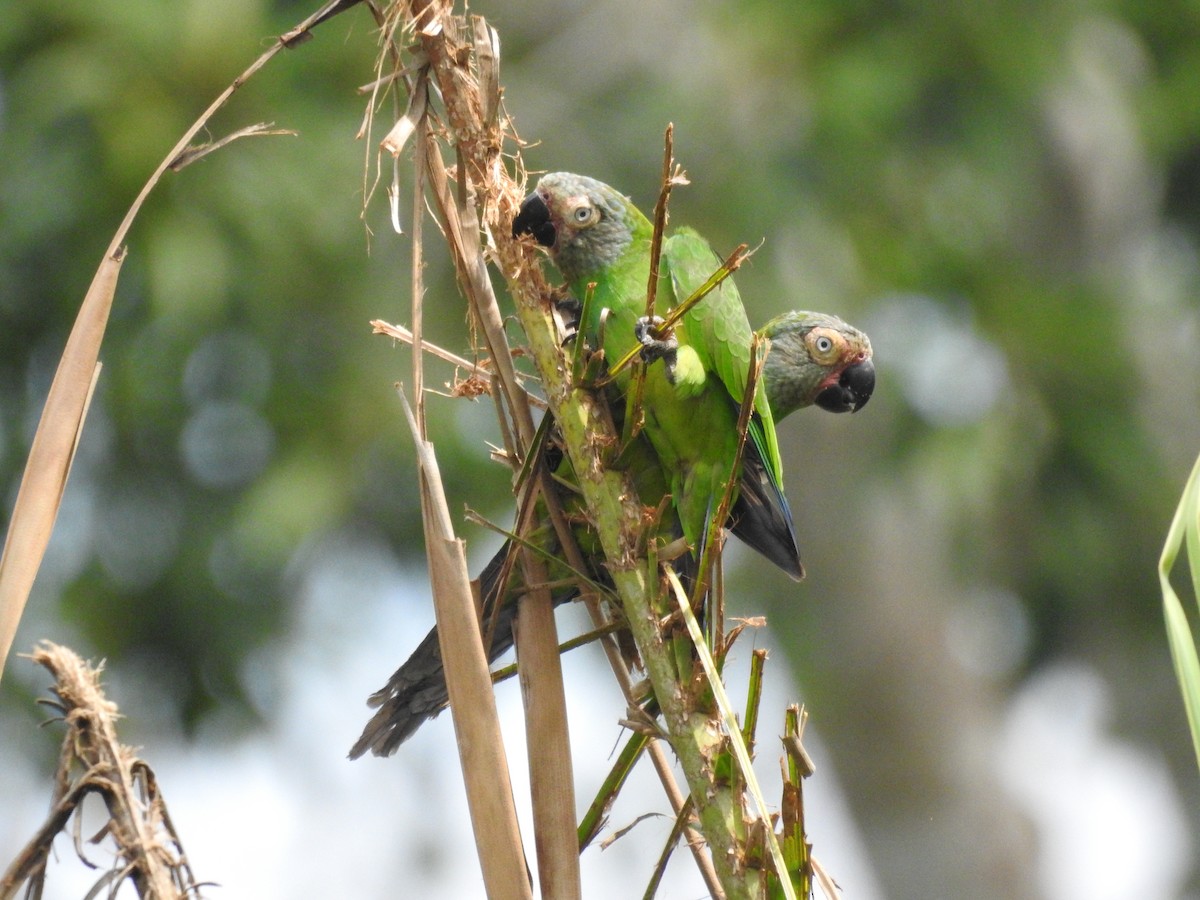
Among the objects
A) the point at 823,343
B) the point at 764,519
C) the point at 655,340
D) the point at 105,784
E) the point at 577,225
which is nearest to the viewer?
the point at 105,784

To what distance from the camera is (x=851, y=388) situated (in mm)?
3900

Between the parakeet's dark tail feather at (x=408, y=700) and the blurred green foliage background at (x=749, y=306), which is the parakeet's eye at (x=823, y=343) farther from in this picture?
the blurred green foliage background at (x=749, y=306)

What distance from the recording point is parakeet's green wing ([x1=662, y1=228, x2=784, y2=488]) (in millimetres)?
3148

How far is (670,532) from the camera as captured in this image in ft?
10.4

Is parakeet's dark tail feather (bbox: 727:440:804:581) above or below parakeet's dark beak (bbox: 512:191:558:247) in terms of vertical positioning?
below

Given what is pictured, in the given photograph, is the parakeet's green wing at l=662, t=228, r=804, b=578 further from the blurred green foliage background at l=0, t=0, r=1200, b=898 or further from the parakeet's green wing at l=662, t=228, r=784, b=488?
the blurred green foliage background at l=0, t=0, r=1200, b=898

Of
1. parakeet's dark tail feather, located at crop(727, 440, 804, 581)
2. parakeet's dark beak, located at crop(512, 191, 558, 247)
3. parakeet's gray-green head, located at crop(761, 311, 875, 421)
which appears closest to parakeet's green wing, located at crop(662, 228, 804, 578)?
parakeet's dark tail feather, located at crop(727, 440, 804, 581)

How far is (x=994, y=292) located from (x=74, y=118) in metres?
8.75

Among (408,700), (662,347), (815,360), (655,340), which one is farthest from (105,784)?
(815,360)

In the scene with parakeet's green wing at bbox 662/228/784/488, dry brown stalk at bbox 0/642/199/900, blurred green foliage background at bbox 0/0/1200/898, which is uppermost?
blurred green foliage background at bbox 0/0/1200/898

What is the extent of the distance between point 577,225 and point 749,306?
322 inches

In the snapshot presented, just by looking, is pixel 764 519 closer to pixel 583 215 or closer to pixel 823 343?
pixel 823 343

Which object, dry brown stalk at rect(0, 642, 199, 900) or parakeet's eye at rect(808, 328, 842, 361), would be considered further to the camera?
parakeet's eye at rect(808, 328, 842, 361)

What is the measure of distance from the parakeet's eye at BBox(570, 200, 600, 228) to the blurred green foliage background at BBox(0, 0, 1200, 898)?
6951 millimetres
